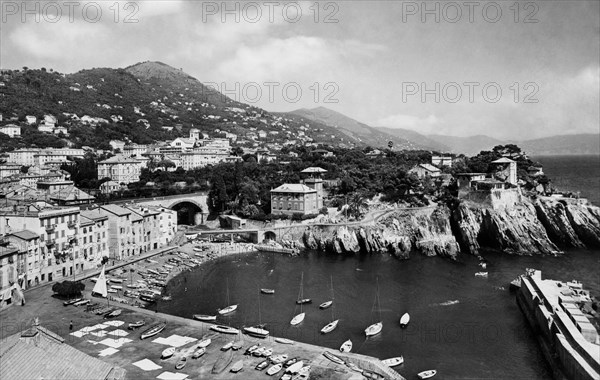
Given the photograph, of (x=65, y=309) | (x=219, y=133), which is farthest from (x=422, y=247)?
(x=219, y=133)

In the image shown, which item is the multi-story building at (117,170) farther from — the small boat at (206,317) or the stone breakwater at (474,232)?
the small boat at (206,317)

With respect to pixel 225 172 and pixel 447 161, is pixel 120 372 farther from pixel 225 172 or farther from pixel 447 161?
pixel 447 161

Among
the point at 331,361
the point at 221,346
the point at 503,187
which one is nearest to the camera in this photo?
the point at 331,361

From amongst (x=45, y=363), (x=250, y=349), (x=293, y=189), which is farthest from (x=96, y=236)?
(x=45, y=363)

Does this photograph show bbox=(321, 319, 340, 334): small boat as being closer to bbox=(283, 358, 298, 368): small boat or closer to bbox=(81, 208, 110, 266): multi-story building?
bbox=(283, 358, 298, 368): small boat

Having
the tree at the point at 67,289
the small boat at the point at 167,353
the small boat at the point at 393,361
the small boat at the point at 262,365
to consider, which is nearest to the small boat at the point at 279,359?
the small boat at the point at 262,365

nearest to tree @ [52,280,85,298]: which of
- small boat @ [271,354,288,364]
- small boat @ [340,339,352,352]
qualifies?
small boat @ [271,354,288,364]
